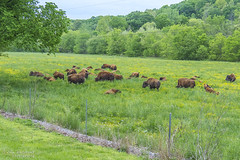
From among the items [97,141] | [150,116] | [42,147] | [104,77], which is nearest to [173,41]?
[104,77]

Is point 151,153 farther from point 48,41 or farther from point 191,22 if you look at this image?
point 191,22

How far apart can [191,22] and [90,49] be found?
43717 mm

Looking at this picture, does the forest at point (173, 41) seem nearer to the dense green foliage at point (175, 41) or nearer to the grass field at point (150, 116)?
the dense green foliage at point (175, 41)

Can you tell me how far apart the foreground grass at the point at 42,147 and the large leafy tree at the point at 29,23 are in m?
9.71

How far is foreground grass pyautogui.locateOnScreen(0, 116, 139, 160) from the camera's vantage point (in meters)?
6.25

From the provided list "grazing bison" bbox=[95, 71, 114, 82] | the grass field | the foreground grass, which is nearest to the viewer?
the foreground grass

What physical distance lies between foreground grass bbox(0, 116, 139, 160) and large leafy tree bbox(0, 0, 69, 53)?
9713mm

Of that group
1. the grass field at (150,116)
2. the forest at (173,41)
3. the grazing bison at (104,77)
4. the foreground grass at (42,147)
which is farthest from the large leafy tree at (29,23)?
the forest at (173,41)

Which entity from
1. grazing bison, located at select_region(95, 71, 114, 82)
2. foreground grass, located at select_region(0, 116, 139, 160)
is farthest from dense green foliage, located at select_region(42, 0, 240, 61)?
foreground grass, located at select_region(0, 116, 139, 160)

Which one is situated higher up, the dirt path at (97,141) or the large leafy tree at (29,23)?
the large leafy tree at (29,23)

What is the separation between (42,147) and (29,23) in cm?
1289

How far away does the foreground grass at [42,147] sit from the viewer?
20.5ft

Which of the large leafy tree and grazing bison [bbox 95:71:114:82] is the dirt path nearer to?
the large leafy tree

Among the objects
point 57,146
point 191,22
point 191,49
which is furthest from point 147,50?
point 57,146
